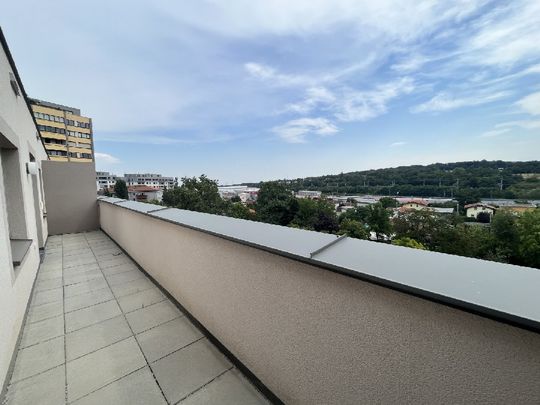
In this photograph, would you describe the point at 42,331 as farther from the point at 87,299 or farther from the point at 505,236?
the point at 505,236

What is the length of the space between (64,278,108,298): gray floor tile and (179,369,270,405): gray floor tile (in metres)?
2.77

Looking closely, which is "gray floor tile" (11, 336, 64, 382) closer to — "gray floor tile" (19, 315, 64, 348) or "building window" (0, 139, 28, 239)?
"gray floor tile" (19, 315, 64, 348)

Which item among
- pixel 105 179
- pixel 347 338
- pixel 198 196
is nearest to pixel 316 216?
pixel 198 196

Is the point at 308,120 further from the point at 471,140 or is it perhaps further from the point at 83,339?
the point at 83,339

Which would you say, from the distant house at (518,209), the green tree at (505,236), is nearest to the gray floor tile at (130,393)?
the green tree at (505,236)

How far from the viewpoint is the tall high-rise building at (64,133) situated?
133 feet

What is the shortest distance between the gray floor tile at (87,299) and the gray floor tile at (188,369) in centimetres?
176

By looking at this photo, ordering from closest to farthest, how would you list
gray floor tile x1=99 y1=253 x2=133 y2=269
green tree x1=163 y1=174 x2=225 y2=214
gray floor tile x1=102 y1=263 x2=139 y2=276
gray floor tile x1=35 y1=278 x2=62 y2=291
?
gray floor tile x1=35 y1=278 x2=62 y2=291
gray floor tile x1=102 y1=263 x2=139 y2=276
gray floor tile x1=99 y1=253 x2=133 y2=269
green tree x1=163 y1=174 x2=225 y2=214

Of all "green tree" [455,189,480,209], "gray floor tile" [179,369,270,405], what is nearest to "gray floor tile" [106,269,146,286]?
"gray floor tile" [179,369,270,405]

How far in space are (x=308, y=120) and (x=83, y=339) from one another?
2653 cm

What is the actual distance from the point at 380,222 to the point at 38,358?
43.7 m

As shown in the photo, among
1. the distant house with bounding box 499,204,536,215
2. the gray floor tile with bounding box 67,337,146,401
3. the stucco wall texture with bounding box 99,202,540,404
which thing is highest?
the stucco wall texture with bounding box 99,202,540,404

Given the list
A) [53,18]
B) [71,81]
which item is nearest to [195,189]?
[71,81]

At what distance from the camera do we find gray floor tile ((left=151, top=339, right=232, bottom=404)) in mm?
1743
